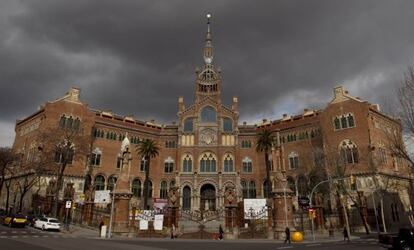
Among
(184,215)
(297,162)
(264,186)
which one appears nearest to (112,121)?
(184,215)

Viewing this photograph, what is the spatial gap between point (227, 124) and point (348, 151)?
23520 mm

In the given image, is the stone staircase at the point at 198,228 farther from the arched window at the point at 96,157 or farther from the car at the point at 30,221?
the arched window at the point at 96,157

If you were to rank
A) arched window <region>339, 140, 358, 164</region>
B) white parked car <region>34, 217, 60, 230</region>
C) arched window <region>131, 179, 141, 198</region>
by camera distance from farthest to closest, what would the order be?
arched window <region>131, 179, 141, 198</region>, arched window <region>339, 140, 358, 164</region>, white parked car <region>34, 217, 60, 230</region>

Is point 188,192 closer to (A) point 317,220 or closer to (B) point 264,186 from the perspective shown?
(B) point 264,186

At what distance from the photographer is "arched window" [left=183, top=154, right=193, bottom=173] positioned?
2494 inches

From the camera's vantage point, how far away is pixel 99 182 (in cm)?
5906

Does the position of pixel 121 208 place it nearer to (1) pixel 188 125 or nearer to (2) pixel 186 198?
(2) pixel 186 198

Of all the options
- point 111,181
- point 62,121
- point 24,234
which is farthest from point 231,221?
point 62,121

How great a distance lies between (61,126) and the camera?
55469 mm

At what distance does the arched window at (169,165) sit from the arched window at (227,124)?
41.0ft

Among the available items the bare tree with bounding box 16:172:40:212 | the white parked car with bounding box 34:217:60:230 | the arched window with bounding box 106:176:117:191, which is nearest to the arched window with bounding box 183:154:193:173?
the arched window with bounding box 106:176:117:191

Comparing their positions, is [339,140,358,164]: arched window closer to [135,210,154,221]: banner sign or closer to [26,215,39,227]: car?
[135,210,154,221]: banner sign

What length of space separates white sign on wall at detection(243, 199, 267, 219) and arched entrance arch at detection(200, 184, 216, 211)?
2517 cm

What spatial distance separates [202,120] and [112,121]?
17687 millimetres
